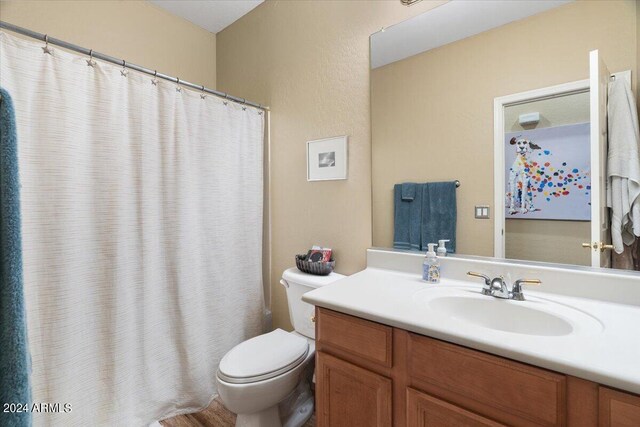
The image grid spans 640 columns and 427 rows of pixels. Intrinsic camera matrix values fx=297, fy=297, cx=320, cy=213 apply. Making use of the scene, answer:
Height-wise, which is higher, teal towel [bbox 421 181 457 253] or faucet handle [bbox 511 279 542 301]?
teal towel [bbox 421 181 457 253]

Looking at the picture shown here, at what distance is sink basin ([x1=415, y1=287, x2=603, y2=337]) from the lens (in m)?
0.92

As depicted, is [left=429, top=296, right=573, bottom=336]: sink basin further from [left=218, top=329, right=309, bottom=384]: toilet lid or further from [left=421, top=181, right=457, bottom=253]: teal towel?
[left=218, top=329, right=309, bottom=384]: toilet lid

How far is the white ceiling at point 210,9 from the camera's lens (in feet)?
6.68

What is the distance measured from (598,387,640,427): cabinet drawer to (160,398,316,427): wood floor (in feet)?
4.44

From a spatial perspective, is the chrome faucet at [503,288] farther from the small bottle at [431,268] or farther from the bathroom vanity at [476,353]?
the small bottle at [431,268]

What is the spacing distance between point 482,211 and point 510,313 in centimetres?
43

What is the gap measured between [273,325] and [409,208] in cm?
132

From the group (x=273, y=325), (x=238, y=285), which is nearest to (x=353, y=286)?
(x=238, y=285)

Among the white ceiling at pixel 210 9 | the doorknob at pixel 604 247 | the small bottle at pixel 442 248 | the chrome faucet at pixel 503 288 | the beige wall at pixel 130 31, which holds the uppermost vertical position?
the white ceiling at pixel 210 9

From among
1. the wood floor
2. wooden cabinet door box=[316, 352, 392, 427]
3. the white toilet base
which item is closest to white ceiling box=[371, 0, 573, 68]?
wooden cabinet door box=[316, 352, 392, 427]

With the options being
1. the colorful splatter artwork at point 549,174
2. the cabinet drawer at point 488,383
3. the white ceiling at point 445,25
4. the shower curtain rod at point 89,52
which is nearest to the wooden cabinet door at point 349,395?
the cabinet drawer at point 488,383

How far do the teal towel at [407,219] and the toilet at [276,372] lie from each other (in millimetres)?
406

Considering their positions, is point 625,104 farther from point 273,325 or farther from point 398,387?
point 273,325

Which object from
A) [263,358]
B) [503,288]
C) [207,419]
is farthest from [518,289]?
[207,419]
